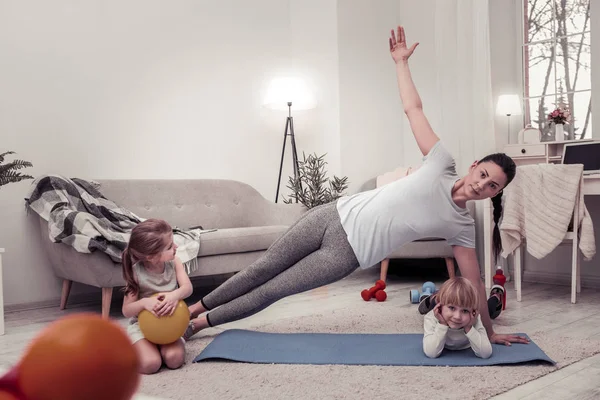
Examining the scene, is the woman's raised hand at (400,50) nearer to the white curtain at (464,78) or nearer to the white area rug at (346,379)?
the white area rug at (346,379)

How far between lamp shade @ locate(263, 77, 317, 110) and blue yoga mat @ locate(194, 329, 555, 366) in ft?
8.58

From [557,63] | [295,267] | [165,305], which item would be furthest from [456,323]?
[557,63]

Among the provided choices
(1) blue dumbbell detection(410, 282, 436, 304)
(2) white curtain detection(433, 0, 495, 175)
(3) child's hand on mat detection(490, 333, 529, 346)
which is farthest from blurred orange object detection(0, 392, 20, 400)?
(2) white curtain detection(433, 0, 495, 175)

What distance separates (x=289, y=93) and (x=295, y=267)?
2.66 m

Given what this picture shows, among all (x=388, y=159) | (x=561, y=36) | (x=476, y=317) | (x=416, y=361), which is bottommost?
(x=416, y=361)

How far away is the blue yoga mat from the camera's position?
2.10 metres

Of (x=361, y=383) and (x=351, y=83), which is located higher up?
(x=351, y=83)

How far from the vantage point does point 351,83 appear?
16.6ft

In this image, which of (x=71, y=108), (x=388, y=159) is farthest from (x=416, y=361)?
(x=388, y=159)

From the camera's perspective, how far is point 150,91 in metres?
4.33

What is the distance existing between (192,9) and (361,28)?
1484 millimetres

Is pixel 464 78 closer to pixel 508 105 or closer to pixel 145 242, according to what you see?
pixel 508 105

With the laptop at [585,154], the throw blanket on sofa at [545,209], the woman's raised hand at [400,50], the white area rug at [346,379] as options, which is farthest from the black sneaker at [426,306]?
the laptop at [585,154]

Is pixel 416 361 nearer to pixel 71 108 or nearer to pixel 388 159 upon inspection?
pixel 71 108
